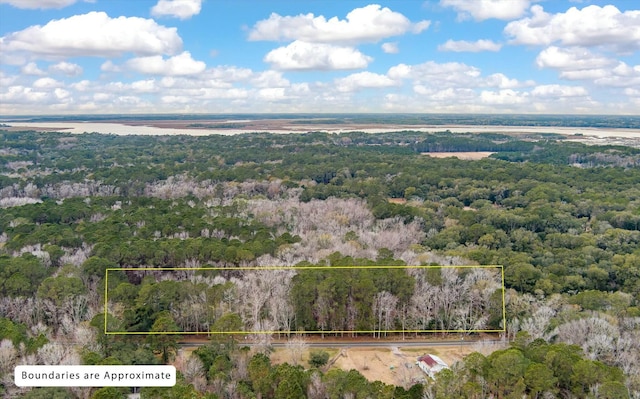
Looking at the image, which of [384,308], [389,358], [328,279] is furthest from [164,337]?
[384,308]

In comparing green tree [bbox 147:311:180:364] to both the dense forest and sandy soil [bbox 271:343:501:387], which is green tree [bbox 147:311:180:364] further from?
sandy soil [bbox 271:343:501:387]

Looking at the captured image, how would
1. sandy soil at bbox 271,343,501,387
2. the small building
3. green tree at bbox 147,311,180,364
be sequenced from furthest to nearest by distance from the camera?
1. green tree at bbox 147,311,180,364
2. sandy soil at bbox 271,343,501,387
3. the small building

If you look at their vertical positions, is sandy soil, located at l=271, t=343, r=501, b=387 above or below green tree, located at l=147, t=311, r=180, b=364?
below

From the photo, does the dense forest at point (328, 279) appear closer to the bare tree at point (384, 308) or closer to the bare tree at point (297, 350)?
the bare tree at point (384, 308)

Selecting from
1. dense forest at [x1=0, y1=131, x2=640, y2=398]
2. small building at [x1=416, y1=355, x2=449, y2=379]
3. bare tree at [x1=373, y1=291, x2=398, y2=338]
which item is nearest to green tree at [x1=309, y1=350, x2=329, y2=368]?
dense forest at [x1=0, y1=131, x2=640, y2=398]

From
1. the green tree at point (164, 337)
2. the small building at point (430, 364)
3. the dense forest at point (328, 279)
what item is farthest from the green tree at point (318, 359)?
the green tree at point (164, 337)

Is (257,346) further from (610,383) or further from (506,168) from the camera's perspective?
(506,168)
